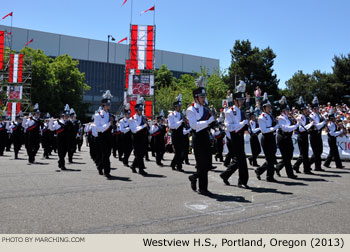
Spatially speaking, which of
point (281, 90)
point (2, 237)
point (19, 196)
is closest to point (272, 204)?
point (2, 237)

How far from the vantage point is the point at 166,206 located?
5785mm

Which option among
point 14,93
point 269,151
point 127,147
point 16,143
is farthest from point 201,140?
point 14,93

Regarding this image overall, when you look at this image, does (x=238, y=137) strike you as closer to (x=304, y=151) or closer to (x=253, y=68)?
(x=304, y=151)

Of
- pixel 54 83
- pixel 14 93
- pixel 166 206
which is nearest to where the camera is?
pixel 166 206

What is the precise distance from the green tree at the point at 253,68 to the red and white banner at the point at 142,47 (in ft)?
80.1

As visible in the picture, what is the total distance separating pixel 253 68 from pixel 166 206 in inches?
1999

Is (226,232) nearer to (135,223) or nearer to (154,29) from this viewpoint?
(135,223)

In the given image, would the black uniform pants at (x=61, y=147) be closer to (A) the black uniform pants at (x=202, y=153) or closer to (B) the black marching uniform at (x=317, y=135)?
(A) the black uniform pants at (x=202, y=153)

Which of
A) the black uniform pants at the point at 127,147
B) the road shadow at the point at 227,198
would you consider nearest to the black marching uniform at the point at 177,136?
the black uniform pants at the point at 127,147

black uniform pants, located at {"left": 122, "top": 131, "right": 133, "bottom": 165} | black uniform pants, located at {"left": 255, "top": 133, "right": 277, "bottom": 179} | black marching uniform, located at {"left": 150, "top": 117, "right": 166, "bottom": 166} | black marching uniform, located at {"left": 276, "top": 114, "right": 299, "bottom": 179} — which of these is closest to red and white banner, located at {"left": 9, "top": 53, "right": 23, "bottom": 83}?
black marching uniform, located at {"left": 150, "top": 117, "right": 166, "bottom": 166}

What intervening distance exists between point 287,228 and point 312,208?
1.47 metres

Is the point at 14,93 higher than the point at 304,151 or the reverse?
higher

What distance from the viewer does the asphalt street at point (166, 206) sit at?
14.8ft

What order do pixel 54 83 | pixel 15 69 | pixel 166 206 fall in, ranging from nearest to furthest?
pixel 166 206
pixel 15 69
pixel 54 83
